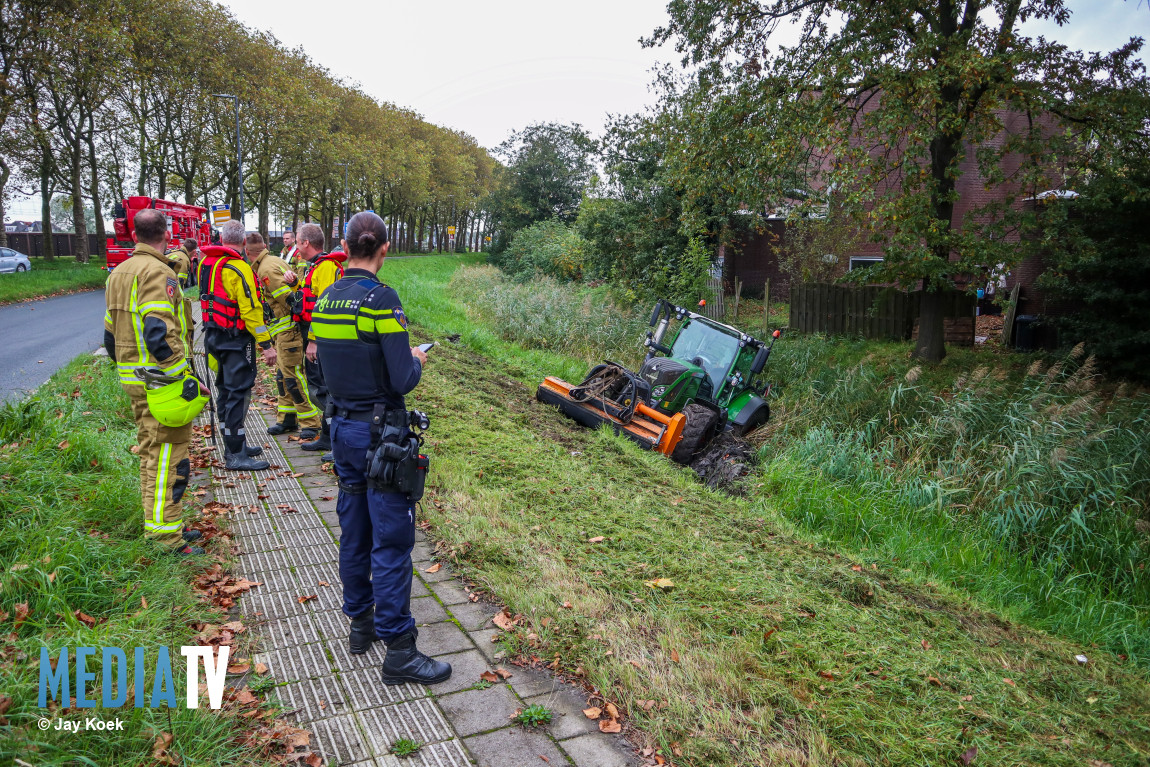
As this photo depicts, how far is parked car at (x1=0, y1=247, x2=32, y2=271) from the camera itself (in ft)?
89.5

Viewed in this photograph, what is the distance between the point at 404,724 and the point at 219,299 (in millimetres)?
4439

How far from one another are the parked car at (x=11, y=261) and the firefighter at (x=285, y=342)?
87.1 ft

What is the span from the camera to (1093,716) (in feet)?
11.5

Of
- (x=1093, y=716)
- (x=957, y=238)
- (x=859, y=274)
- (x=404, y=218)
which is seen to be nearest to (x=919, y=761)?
(x=1093, y=716)

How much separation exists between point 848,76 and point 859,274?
3.57m

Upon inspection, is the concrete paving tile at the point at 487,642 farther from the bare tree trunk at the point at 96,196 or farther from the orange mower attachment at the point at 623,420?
the bare tree trunk at the point at 96,196

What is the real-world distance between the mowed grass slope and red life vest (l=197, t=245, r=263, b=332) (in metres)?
Answer: 2.16

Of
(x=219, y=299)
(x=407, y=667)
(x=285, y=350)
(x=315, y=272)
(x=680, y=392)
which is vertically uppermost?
(x=315, y=272)

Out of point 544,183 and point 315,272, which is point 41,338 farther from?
point 544,183

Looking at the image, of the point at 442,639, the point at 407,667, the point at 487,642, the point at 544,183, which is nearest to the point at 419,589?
the point at 442,639

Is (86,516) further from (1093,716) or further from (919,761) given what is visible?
(1093,716)

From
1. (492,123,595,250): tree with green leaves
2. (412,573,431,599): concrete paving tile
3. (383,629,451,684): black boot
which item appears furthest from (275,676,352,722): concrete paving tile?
(492,123,595,250): tree with green leaves

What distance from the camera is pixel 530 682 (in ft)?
11.1

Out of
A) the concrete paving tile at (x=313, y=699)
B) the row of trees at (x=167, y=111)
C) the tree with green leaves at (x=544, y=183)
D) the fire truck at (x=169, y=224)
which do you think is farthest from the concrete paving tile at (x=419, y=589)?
the tree with green leaves at (x=544, y=183)
